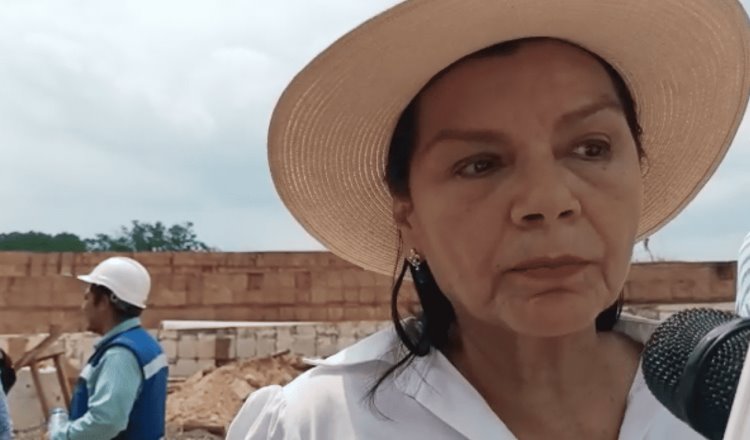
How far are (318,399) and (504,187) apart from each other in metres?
0.43

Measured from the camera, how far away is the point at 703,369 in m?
0.71

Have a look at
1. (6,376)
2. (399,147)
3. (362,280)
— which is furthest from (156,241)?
(399,147)

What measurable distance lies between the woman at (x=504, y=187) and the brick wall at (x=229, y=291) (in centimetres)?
1672

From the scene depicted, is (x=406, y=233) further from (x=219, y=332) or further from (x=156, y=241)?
(x=156, y=241)

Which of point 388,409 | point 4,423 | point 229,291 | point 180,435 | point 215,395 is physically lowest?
point 180,435

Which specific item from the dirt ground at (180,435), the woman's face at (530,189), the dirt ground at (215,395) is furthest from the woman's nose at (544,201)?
the dirt ground at (180,435)

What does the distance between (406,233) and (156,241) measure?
88.8 feet

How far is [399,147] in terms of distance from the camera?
151cm

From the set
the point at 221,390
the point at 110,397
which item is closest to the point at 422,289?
the point at 110,397

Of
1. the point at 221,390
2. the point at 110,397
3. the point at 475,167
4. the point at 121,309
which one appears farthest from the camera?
the point at 221,390

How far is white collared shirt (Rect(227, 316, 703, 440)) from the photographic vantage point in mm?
1316

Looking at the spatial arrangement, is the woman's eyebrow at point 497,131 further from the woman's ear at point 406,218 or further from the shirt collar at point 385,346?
the shirt collar at point 385,346

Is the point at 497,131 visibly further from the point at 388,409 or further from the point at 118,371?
the point at 118,371

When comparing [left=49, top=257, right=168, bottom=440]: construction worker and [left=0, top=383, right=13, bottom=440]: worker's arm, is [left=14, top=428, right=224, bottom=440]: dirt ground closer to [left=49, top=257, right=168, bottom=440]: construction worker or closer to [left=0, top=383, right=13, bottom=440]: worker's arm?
[left=49, top=257, right=168, bottom=440]: construction worker
